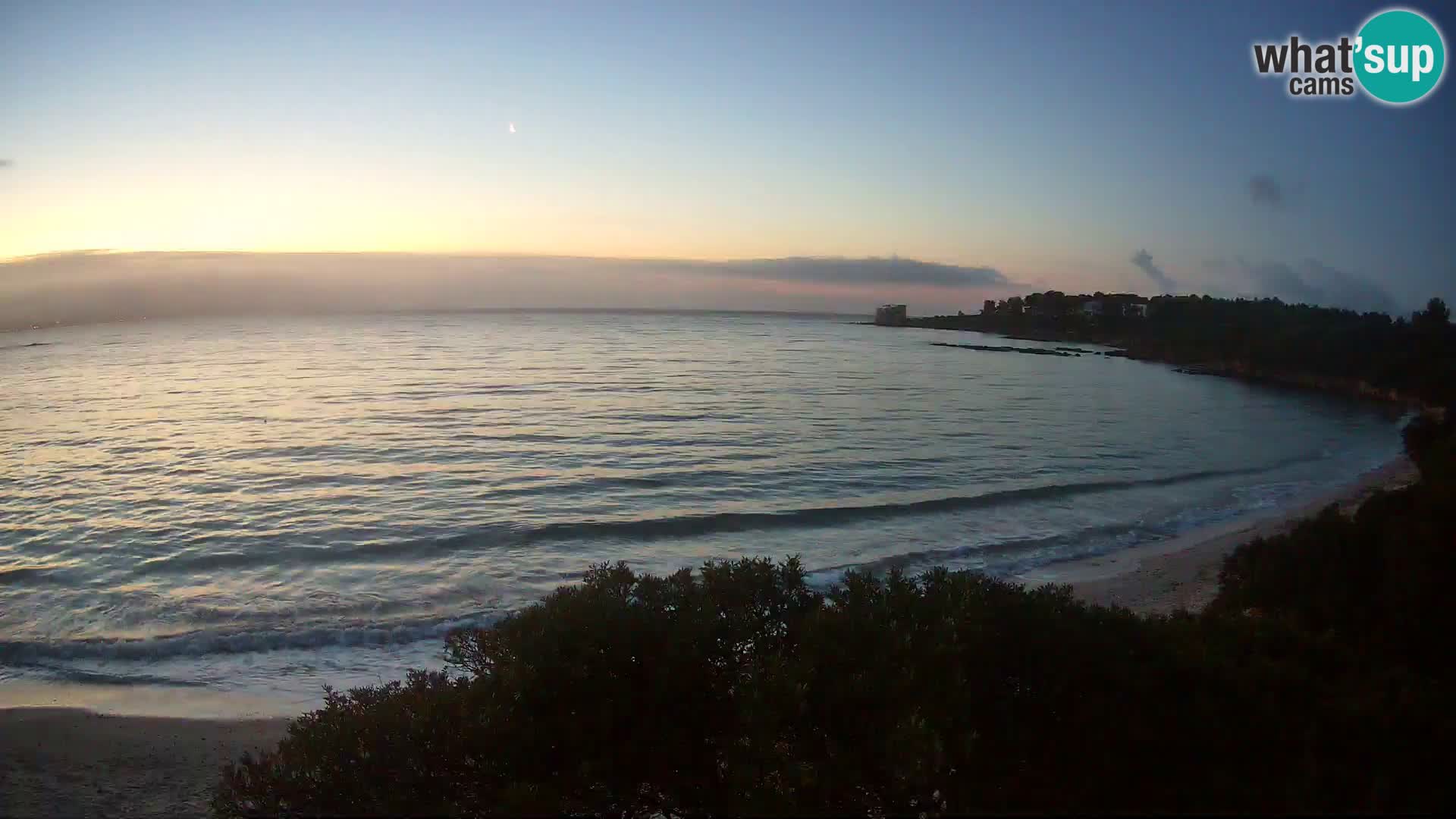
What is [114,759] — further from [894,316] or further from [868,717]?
[894,316]

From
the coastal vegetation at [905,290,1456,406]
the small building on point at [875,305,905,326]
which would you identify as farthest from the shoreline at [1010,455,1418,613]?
the small building on point at [875,305,905,326]

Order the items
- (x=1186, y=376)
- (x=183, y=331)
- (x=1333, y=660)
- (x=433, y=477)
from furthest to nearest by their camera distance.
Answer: (x=183, y=331)
(x=1186, y=376)
(x=433, y=477)
(x=1333, y=660)

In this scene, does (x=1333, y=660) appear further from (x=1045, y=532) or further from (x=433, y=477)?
(x=433, y=477)

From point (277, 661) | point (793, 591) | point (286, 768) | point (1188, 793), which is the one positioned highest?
point (793, 591)

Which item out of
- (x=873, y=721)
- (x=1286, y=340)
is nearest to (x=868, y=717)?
(x=873, y=721)

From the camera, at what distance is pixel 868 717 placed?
165 inches

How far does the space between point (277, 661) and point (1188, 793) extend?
10.3 meters

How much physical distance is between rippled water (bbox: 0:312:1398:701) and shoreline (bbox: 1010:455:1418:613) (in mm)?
718

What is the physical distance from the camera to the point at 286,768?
4.25 meters

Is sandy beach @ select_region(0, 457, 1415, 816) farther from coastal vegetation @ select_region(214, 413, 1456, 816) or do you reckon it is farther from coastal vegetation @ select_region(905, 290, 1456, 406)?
coastal vegetation @ select_region(905, 290, 1456, 406)

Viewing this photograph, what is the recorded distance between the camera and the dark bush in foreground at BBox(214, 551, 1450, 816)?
12.4 ft

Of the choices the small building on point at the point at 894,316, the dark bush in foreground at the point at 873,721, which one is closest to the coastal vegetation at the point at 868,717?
the dark bush in foreground at the point at 873,721

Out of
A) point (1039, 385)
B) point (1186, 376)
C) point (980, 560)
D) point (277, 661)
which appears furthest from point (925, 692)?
point (1186, 376)

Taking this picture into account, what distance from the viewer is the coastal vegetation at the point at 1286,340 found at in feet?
151
